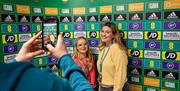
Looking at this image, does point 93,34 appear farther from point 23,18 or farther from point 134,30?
point 23,18

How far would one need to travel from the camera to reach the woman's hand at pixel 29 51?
92cm

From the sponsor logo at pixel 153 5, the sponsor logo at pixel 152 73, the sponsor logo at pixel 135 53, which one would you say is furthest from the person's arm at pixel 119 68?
the sponsor logo at pixel 153 5

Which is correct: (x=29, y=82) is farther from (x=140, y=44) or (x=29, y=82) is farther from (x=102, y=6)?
(x=102, y=6)

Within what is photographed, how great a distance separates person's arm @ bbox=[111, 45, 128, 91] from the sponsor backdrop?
0.21m

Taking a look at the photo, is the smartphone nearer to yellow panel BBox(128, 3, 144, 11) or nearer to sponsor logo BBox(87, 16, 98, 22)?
yellow panel BBox(128, 3, 144, 11)

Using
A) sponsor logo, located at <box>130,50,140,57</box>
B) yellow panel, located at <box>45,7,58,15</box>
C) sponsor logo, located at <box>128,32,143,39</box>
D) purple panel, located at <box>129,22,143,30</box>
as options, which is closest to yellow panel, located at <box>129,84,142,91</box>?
sponsor logo, located at <box>130,50,140,57</box>

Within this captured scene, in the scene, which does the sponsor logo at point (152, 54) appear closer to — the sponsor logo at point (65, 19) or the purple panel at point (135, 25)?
the purple panel at point (135, 25)

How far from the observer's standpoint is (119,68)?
8.48 feet

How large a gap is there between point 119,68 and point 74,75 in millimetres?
1905

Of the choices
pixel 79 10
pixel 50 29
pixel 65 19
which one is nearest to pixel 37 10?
pixel 65 19

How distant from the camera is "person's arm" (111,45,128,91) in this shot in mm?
2572

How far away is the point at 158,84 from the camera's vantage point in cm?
265

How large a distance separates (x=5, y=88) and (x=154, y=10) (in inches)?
93.1

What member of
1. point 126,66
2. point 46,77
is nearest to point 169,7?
point 126,66
